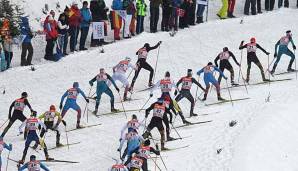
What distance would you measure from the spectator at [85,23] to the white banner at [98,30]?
0.32 m

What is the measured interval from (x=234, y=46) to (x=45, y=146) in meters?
14.2

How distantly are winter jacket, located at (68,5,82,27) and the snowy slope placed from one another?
154 centimetres

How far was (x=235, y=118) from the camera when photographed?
2672 cm

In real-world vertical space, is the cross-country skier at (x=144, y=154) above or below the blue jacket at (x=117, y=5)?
below

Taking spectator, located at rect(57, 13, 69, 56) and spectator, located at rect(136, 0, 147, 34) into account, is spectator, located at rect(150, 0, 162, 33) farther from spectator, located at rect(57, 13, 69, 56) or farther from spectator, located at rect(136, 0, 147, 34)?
spectator, located at rect(57, 13, 69, 56)

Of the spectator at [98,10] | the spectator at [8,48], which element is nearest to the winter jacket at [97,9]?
the spectator at [98,10]

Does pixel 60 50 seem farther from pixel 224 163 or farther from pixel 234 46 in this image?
pixel 224 163

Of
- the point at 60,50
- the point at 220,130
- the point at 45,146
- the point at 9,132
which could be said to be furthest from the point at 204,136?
the point at 60,50

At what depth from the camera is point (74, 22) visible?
33.1m

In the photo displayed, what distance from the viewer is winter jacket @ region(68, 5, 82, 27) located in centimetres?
3288

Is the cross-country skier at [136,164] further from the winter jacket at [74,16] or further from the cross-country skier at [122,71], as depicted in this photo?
the winter jacket at [74,16]

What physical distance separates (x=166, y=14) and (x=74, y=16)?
5.00 meters

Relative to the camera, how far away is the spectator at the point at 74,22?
108 ft

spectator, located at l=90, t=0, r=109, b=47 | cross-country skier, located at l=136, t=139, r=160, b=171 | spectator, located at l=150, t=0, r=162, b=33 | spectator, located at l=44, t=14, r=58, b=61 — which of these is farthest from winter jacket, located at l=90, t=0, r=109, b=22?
cross-country skier, located at l=136, t=139, r=160, b=171
